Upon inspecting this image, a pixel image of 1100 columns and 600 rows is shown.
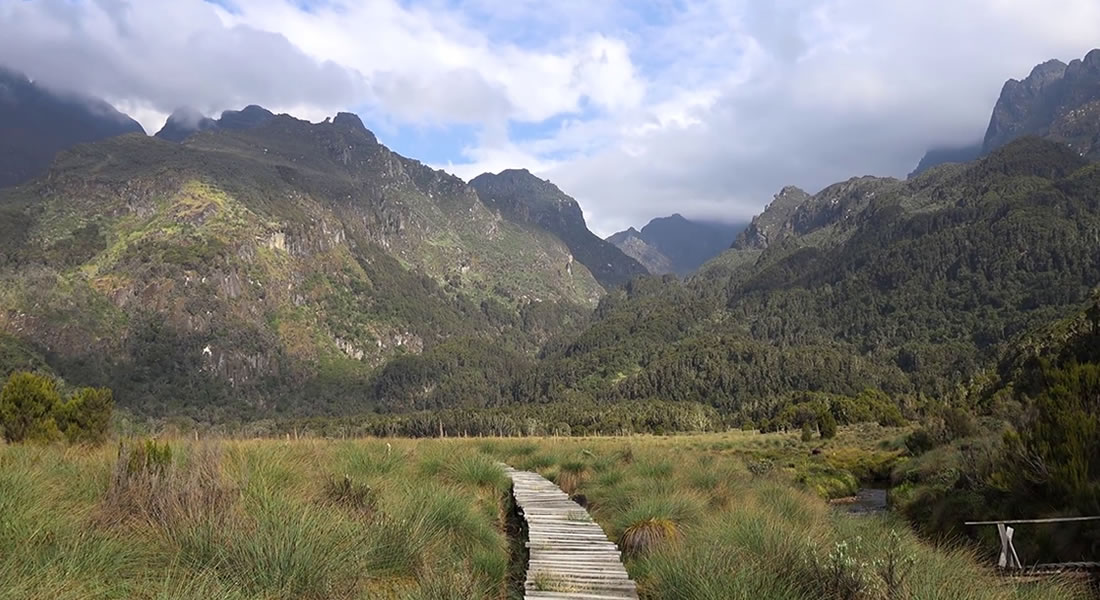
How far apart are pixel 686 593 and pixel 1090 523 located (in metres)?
6.72

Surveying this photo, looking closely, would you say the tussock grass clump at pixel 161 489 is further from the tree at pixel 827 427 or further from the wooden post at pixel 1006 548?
the tree at pixel 827 427

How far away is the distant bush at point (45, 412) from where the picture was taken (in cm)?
1633

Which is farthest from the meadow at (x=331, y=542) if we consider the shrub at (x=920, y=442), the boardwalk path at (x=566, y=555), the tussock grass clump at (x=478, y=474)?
the shrub at (x=920, y=442)

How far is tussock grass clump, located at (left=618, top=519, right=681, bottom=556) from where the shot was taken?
25.8ft

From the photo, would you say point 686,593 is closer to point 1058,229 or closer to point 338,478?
point 338,478

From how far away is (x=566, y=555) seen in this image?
7355mm

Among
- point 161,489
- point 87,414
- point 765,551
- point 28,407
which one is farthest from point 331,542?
point 87,414

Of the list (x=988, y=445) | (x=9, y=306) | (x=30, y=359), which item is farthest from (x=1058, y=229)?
(x=9, y=306)

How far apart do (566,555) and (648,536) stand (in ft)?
4.16

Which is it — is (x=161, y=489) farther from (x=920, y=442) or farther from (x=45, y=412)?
(x=920, y=442)

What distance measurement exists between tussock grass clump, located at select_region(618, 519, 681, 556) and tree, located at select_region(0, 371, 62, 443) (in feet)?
49.1

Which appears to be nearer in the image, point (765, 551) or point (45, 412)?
point (765, 551)

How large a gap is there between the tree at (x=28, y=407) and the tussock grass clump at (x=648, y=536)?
15.0 meters

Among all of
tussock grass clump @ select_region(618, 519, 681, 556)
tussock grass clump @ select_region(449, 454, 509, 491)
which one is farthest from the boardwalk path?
Answer: tussock grass clump @ select_region(449, 454, 509, 491)
